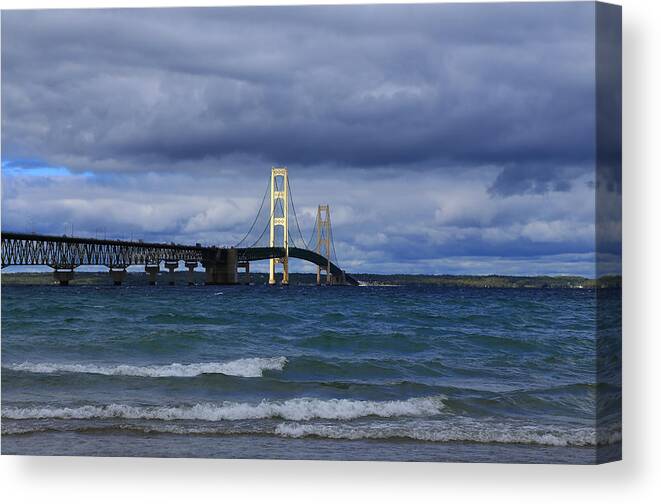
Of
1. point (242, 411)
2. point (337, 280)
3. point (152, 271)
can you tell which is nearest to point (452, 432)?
point (242, 411)

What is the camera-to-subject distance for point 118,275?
52.6 feet

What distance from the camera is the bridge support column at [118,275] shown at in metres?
15.5

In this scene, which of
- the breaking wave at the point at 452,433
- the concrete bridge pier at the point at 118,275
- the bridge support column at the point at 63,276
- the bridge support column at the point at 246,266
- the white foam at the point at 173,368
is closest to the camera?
the breaking wave at the point at 452,433

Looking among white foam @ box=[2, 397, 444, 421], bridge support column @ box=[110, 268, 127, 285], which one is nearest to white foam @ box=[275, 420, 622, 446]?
white foam @ box=[2, 397, 444, 421]

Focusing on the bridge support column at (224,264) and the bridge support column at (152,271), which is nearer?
the bridge support column at (224,264)

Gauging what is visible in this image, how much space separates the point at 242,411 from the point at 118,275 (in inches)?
369

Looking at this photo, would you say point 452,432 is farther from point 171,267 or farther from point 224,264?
point 224,264

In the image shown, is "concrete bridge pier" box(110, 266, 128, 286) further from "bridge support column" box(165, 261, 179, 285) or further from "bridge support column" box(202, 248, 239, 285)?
"bridge support column" box(202, 248, 239, 285)

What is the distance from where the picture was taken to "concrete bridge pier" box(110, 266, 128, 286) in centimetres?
1550

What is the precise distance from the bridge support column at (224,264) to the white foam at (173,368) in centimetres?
825

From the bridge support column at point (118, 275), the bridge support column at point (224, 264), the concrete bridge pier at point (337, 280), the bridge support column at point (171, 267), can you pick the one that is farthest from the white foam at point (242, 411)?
the bridge support column at point (171, 267)

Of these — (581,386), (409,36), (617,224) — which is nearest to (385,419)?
(581,386)

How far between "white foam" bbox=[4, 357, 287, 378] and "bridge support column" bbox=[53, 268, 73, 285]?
364cm

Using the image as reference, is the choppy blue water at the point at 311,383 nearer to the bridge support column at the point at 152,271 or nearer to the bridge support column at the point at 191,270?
the bridge support column at the point at 191,270
